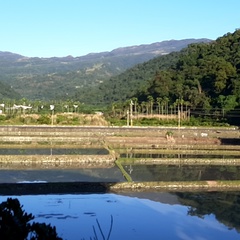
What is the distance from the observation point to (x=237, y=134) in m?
33.3

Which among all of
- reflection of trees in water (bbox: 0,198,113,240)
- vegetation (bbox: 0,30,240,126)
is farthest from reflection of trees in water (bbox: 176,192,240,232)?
vegetation (bbox: 0,30,240,126)

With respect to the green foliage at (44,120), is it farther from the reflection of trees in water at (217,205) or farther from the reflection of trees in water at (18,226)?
the reflection of trees in water at (18,226)

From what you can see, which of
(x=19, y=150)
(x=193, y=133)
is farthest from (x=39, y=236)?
(x=193, y=133)

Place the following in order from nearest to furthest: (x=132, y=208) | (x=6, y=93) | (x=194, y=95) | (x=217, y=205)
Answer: (x=132, y=208), (x=217, y=205), (x=194, y=95), (x=6, y=93)

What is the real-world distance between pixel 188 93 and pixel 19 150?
33.6 meters

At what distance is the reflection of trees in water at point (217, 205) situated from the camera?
35.4ft

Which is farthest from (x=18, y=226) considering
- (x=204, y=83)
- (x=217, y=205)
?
(x=204, y=83)

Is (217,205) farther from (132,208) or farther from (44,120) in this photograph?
(44,120)

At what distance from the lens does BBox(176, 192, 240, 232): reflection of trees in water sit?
35.4 feet

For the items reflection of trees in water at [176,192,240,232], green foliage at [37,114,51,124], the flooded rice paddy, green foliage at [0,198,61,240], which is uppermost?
green foliage at [0,198,61,240]

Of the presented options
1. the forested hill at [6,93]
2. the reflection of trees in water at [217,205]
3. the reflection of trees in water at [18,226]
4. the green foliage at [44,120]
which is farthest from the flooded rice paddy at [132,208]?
the forested hill at [6,93]

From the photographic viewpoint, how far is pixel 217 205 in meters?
12.0

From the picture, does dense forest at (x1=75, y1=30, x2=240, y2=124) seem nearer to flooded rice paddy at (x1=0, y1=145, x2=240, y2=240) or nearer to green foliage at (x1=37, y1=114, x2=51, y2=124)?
green foliage at (x1=37, y1=114, x2=51, y2=124)

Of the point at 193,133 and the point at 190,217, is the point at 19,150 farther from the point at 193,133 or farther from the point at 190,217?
the point at 193,133
